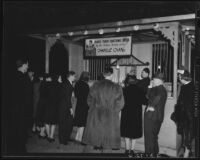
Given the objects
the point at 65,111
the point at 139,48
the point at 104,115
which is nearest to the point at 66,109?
the point at 65,111

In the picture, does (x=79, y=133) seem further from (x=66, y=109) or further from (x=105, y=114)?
(x=105, y=114)

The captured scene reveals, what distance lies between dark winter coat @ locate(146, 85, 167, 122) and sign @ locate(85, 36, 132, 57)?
178 cm

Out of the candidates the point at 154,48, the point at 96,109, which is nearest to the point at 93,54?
the point at 96,109

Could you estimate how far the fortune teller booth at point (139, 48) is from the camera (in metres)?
6.52

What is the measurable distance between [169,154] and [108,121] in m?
→ 1.71

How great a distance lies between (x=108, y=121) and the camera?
20.0 feet

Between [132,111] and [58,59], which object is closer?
[132,111]

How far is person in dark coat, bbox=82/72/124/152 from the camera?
235 inches

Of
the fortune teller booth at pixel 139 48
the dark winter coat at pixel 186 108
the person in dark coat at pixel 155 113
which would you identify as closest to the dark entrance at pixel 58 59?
the fortune teller booth at pixel 139 48

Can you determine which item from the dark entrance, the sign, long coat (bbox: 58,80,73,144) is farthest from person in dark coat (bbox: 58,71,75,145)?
the dark entrance

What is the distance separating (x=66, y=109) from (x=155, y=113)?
7.94 feet

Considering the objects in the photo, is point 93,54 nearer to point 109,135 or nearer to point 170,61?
point 109,135

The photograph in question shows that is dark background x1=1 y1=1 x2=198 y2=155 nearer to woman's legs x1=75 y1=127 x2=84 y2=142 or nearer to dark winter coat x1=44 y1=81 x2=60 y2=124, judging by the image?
dark winter coat x1=44 y1=81 x2=60 y2=124

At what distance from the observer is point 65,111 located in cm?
709
